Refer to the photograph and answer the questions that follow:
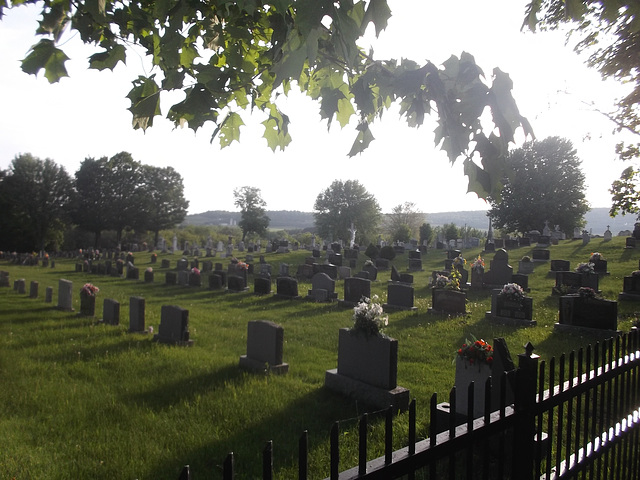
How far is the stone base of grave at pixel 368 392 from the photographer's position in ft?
19.9

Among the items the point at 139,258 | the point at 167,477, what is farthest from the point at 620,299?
the point at 139,258

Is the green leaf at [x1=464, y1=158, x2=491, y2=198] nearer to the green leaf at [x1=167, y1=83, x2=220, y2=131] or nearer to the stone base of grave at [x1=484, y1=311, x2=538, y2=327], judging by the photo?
the green leaf at [x1=167, y1=83, x2=220, y2=131]

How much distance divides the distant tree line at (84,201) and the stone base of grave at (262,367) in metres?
51.4

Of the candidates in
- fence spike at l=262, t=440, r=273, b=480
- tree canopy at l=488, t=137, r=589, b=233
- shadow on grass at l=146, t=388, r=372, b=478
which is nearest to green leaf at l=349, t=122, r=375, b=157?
fence spike at l=262, t=440, r=273, b=480

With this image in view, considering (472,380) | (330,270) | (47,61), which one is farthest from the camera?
(330,270)

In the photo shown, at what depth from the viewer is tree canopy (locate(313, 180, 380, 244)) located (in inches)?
2862

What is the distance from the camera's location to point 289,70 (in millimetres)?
1865

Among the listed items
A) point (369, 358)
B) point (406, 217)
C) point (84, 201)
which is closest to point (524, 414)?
point (369, 358)

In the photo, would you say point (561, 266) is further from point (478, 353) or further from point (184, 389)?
point (184, 389)

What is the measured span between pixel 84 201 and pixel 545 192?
58809mm

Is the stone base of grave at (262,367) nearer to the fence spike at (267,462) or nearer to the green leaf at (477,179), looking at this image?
the green leaf at (477,179)

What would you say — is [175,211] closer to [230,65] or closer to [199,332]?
[199,332]

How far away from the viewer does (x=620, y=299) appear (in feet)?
48.8

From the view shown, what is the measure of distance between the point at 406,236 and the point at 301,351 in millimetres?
41044
